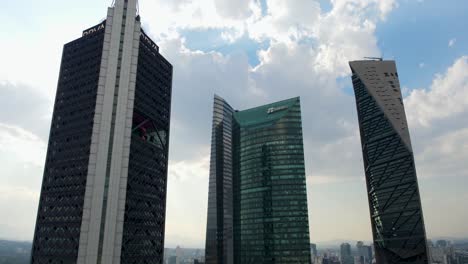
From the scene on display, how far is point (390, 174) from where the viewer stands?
17725 cm

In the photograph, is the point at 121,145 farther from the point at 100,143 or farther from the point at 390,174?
the point at 390,174

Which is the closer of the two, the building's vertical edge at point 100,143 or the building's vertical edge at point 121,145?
the building's vertical edge at point 100,143

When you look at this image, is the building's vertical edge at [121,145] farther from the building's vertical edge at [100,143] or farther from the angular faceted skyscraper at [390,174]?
the angular faceted skyscraper at [390,174]

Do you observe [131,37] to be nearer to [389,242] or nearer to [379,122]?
[379,122]

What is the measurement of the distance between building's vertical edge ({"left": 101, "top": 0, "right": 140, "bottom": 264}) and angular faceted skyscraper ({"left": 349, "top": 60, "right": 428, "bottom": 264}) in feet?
449

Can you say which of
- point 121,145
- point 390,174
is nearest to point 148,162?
point 121,145

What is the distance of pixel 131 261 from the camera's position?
102125 millimetres

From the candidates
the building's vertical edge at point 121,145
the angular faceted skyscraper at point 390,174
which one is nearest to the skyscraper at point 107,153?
the building's vertical edge at point 121,145

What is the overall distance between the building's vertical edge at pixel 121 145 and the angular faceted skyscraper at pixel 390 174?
449ft

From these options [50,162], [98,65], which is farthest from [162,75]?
[50,162]

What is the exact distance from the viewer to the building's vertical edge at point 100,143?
9500cm

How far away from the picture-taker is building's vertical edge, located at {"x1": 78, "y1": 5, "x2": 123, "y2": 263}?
95.0 meters

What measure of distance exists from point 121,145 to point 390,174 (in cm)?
14015

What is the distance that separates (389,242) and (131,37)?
521ft
